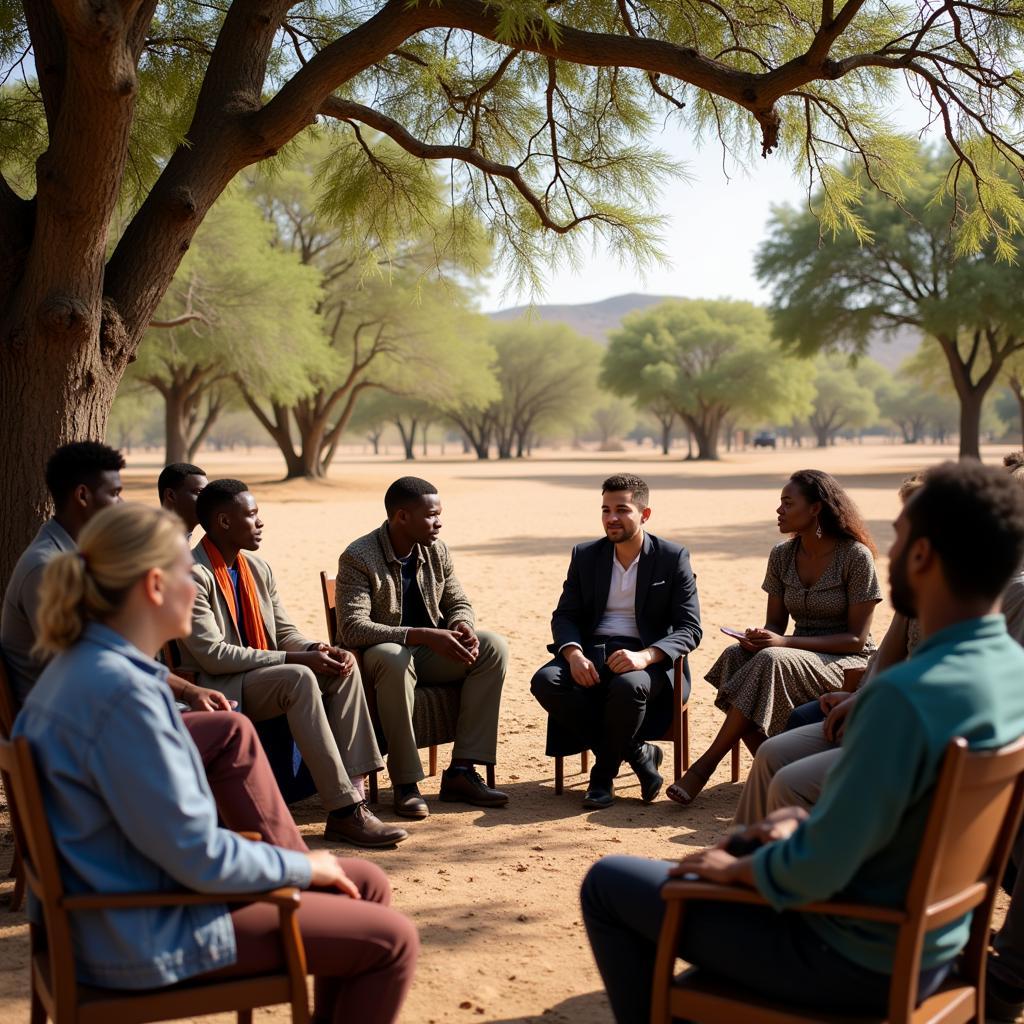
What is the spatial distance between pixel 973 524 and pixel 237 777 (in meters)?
1.95

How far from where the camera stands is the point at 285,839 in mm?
2932

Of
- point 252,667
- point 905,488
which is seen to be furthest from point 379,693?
point 905,488

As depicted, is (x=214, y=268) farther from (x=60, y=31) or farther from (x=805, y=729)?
(x=805, y=729)

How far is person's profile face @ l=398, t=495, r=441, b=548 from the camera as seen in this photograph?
5090mm

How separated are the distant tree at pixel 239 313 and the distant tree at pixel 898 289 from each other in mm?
15563

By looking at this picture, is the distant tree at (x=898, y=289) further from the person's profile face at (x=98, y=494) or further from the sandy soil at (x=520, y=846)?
the person's profile face at (x=98, y=494)

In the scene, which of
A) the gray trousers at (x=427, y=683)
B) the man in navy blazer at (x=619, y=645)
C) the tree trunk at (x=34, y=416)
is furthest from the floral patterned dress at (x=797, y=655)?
the tree trunk at (x=34, y=416)

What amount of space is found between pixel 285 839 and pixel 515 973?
0.92m

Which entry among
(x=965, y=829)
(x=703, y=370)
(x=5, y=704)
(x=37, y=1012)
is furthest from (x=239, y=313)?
(x=703, y=370)

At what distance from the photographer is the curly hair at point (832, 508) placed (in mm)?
5062

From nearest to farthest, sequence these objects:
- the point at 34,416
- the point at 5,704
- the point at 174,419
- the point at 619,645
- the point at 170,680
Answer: the point at 5,704 < the point at 170,680 < the point at 34,416 < the point at 619,645 < the point at 174,419

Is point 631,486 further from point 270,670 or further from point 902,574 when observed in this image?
point 902,574

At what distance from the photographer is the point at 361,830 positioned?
444 cm

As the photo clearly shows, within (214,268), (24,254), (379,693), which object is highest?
(214,268)
